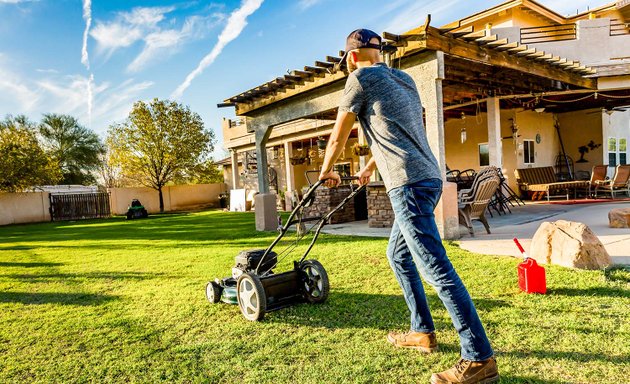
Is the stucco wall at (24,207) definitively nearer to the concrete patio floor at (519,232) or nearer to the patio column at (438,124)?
the concrete patio floor at (519,232)

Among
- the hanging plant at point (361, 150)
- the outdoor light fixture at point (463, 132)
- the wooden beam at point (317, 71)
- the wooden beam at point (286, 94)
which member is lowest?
the hanging plant at point (361, 150)

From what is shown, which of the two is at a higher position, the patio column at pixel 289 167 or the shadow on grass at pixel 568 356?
the patio column at pixel 289 167

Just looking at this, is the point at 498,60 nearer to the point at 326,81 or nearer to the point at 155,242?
the point at 326,81

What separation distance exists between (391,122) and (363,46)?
20.8 inches

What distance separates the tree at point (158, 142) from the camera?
2320 cm

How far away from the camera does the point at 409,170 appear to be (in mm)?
2145

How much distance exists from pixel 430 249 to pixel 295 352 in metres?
1.20

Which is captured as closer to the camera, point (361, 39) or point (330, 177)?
point (361, 39)

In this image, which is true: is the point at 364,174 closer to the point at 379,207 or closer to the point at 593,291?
the point at 593,291

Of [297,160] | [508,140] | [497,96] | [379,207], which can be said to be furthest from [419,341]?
[297,160]

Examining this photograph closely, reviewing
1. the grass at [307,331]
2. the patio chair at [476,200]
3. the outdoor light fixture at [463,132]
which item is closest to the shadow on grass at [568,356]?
the grass at [307,331]

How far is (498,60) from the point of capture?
768 centimetres

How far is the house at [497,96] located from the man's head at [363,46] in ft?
14.0

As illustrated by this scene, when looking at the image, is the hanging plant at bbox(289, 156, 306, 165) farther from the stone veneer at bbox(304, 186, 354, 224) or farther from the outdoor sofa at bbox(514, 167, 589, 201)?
the outdoor sofa at bbox(514, 167, 589, 201)
